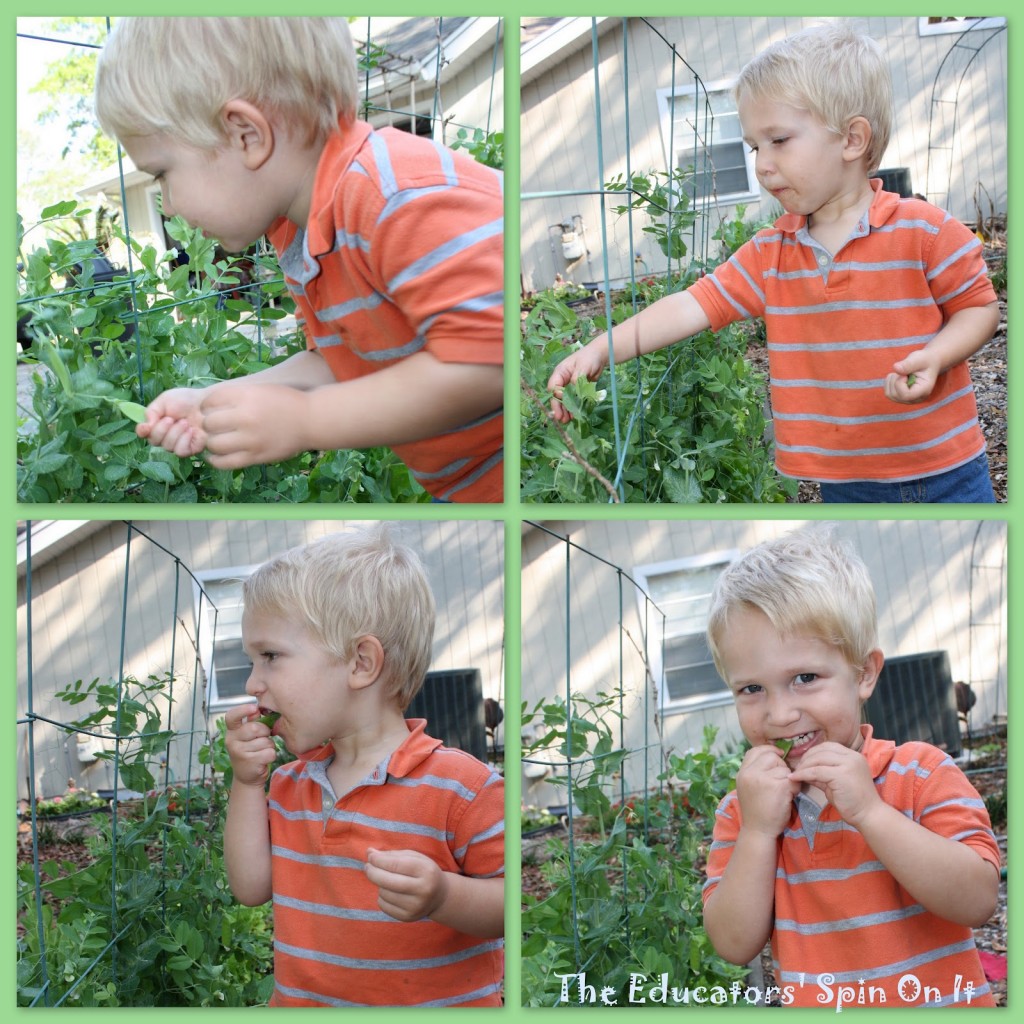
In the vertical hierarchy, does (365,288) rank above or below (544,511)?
above

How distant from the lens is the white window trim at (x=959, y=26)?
115cm

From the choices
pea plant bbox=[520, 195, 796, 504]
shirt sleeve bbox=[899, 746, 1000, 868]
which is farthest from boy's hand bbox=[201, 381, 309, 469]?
shirt sleeve bbox=[899, 746, 1000, 868]

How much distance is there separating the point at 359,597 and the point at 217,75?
20.1 inches

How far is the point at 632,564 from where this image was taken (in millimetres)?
1198

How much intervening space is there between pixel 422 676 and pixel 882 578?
1.56ft

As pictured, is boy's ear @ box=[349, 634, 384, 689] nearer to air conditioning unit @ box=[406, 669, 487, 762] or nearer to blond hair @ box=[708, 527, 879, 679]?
air conditioning unit @ box=[406, 669, 487, 762]

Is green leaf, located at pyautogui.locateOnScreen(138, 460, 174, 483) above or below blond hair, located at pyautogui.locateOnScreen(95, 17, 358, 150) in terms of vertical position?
below

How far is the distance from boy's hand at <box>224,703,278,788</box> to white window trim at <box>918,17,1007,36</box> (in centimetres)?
94

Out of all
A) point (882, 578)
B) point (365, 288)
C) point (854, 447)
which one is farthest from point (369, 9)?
point (882, 578)

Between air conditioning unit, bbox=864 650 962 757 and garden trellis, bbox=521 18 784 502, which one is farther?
air conditioning unit, bbox=864 650 962 757

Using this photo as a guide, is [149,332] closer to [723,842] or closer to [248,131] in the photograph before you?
[248,131]

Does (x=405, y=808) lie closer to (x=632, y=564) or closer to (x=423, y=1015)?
(x=423, y=1015)

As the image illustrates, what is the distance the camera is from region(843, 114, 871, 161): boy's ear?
1151mm

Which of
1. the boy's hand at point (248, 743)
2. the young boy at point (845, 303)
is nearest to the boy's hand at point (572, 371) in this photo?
the young boy at point (845, 303)
